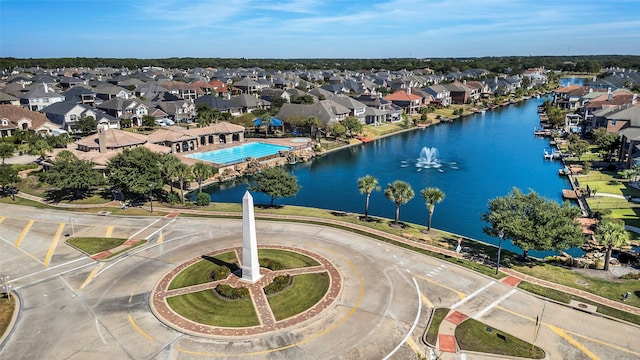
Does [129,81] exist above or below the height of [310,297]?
above

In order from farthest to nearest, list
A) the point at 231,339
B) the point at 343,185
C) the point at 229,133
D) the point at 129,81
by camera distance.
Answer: the point at 129,81 → the point at 229,133 → the point at 343,185 → the point at 231,339

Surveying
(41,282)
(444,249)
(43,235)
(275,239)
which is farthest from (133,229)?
(444,249)

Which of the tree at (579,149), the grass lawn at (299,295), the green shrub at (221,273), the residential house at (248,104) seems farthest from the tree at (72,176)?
the tree at (579,149)

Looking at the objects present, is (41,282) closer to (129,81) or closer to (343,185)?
(343,185)

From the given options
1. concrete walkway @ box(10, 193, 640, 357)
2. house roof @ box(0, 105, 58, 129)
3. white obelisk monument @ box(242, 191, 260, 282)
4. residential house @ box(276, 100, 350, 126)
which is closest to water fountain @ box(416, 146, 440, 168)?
residential house @ box(276, 100, 350, 126)

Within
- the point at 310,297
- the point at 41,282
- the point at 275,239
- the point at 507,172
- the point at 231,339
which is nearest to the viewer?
the point at 231,339

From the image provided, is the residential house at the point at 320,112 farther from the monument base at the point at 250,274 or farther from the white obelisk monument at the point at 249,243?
the white obelisk monument at the point at 249,243

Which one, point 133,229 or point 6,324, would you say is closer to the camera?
point 6,324

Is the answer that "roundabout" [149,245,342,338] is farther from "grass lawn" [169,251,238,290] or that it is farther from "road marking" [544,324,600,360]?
"road marking" [544,324,600,360]
